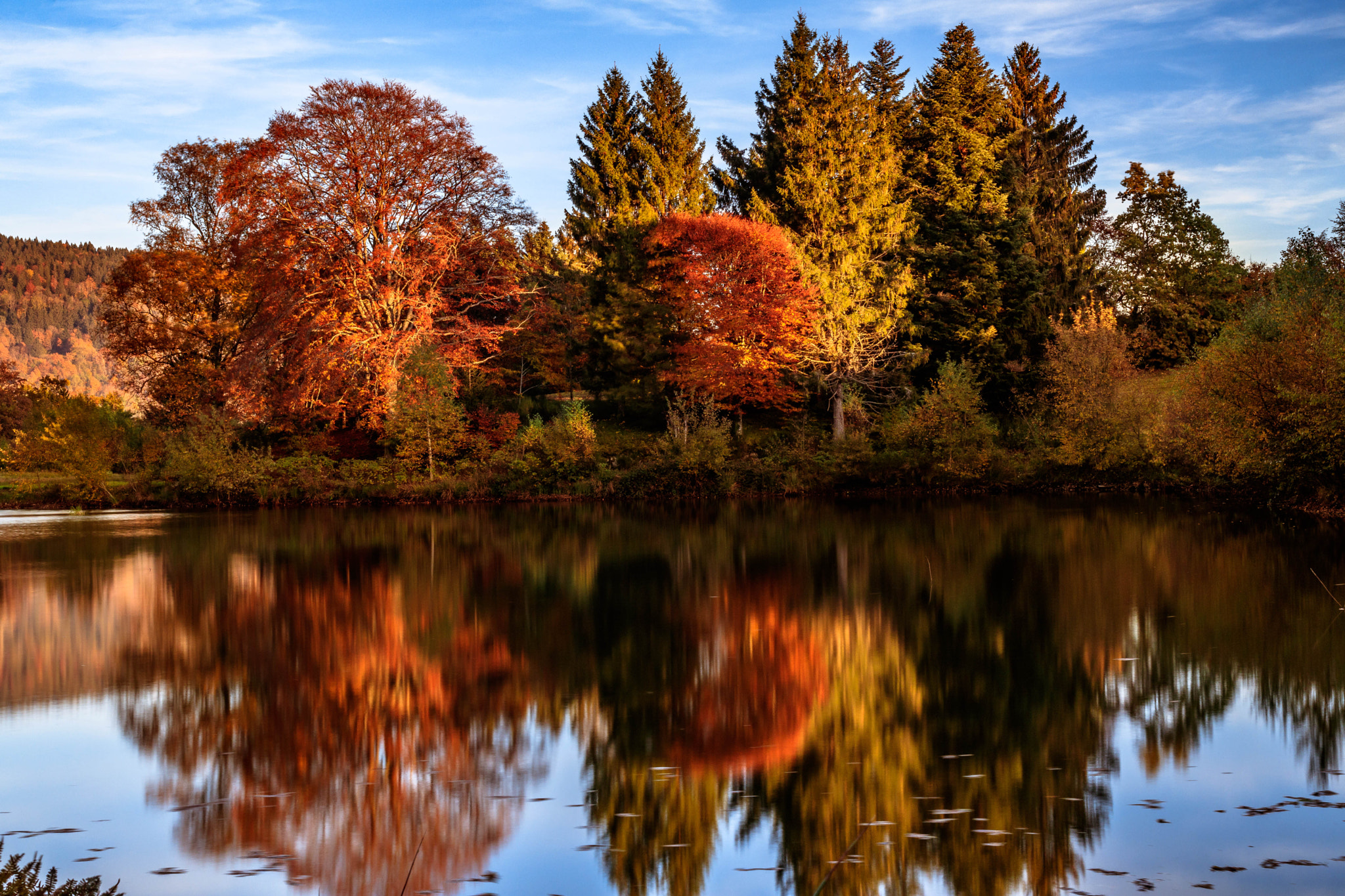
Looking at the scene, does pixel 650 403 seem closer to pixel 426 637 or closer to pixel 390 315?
pixel 390 315

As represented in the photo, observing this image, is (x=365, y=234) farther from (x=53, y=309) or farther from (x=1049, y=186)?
(x=53, y=309)

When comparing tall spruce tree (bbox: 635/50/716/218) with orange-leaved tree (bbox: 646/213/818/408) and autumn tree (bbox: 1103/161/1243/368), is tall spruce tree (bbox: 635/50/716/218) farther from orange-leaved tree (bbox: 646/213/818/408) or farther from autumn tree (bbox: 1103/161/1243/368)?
autumn tree (bbox: 1103/161/1243/368)

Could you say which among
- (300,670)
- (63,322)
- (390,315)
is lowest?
(300,670)

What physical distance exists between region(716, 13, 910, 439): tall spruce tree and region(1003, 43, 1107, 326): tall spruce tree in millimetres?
5439

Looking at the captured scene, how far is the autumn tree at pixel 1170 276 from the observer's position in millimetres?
39906

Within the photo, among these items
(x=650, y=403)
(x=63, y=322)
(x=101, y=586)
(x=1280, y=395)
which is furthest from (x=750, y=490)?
(x=63, y=322)

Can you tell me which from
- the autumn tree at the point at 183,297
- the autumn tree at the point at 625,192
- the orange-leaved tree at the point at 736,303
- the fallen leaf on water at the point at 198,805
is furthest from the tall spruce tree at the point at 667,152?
the fallen leaf on water at the point at 198,805

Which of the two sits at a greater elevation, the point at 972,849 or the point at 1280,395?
the point at 1280,395

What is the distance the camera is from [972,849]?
17.1 ft

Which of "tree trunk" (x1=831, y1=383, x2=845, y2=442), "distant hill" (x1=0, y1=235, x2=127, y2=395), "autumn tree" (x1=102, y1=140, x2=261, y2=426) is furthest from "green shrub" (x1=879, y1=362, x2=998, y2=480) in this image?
"distant hill" (x1=0, y1=235, x2=127, y2=395)

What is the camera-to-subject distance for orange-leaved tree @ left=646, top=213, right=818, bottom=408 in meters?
32.1

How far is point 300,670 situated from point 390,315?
82.6 ft

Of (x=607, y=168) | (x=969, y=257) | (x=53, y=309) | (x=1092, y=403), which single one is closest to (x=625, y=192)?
(x=607, y=168)

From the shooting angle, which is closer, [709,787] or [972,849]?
[972,849]
